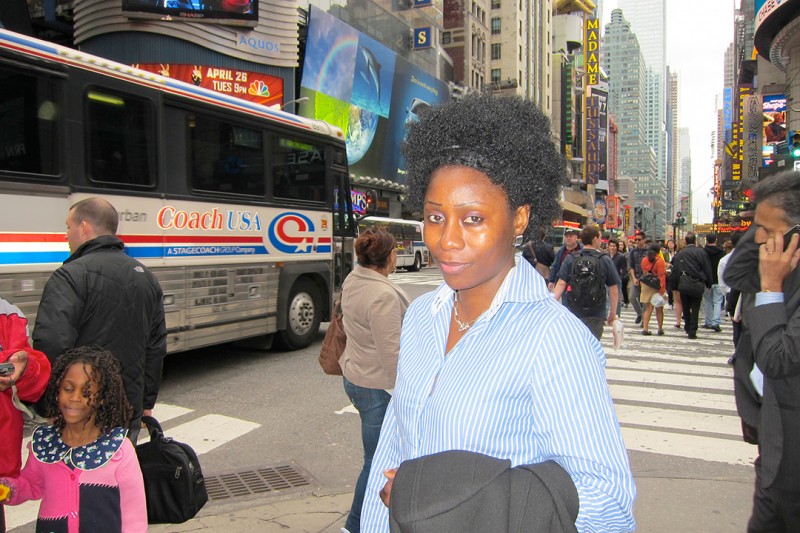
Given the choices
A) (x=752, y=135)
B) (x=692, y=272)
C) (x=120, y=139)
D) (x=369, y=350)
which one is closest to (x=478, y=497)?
(x=369, y=350)

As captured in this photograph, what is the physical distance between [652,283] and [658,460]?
718cm

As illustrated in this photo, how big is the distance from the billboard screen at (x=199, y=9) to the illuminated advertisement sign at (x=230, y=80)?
7.23 ft

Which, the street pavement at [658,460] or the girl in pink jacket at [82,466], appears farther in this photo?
the street pavement at [658,460]

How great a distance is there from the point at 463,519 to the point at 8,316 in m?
2.13

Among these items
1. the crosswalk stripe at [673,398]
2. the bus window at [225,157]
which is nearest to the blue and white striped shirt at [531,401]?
the crosswalk stripe at [673,398]

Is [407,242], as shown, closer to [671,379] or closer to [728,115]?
[671,379]

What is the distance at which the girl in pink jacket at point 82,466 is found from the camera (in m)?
2.38

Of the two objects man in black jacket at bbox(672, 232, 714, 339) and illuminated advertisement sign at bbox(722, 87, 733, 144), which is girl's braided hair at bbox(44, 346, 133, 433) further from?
illuminated advertisement sign at bbox(722, 87, 733, 144)

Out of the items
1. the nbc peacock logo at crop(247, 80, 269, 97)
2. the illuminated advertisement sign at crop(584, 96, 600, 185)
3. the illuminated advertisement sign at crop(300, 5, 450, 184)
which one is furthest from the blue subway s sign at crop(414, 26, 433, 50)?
the illuminated advertisement sign at crop(584, 96, 600, 185)

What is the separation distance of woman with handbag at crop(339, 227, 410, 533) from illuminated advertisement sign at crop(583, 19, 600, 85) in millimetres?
98663

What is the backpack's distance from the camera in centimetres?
697

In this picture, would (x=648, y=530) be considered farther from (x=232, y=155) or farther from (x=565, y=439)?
(x=232, y=155)

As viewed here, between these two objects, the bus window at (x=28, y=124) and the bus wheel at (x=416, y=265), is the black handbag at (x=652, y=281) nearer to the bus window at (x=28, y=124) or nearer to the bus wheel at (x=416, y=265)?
the bus window at (x=28, y=124)

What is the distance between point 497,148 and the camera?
5.31 ft
